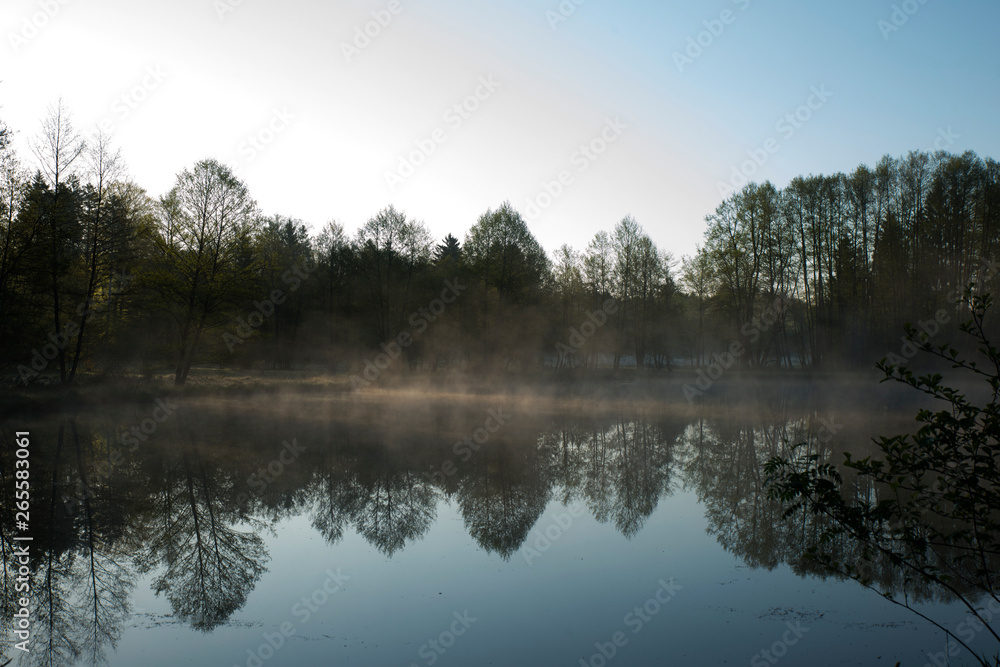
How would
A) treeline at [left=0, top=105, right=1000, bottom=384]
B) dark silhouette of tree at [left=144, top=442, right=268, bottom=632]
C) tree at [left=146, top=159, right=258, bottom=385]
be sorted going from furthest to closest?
tree at [left=146, top=159, right=258, bottom=385] → treeline at [left=0, top=105, right=1000, bottom=384] → dark silhouette of tree at [left=144, top=442, right=268, bottom=632]

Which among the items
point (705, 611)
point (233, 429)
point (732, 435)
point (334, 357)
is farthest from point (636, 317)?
point (705, 611)

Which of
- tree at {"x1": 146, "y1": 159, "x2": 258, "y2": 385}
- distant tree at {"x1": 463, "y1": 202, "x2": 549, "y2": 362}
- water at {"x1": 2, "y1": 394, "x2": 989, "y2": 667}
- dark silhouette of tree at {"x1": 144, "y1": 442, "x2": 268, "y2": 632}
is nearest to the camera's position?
water at {"x1": 2, "y1": 394, "x2": 989, "y2": 667}

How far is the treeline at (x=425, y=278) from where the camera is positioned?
25.4 meters

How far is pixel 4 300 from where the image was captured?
21.4 meters

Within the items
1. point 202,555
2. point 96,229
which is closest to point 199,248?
point 96,229

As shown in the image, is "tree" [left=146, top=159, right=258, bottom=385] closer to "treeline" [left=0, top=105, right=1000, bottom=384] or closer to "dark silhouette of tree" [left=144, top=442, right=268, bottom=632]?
"treeline" [left=0, top=105, right=1000, bottom=384]

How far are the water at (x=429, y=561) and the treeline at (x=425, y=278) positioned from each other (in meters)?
13.4

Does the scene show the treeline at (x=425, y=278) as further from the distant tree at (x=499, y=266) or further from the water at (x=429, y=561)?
the water at (x=429, y=561)

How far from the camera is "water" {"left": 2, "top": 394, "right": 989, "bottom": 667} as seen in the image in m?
5.54

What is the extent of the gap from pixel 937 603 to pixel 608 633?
401 centimetres

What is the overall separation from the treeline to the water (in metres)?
13.4

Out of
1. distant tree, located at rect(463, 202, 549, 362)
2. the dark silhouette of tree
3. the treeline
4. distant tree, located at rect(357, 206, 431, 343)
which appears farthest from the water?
distant tree, located at rect(357, 206, 431, 343)

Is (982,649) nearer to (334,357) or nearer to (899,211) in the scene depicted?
(899,211)

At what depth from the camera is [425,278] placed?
150ft
